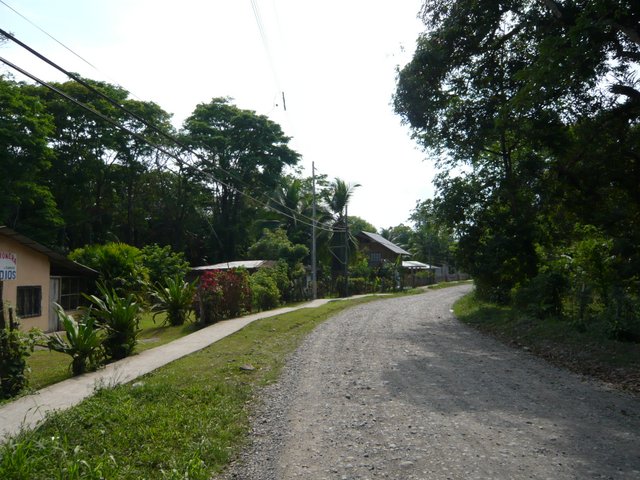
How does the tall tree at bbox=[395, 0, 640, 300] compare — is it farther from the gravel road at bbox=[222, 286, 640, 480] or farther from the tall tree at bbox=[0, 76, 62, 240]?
the tall tree at bbox=[0, 76, 62, 240]

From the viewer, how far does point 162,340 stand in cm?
1736

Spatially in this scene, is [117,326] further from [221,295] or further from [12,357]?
[221,295]

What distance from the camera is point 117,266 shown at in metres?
25.7

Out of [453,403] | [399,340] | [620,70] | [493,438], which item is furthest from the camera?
[399,340]

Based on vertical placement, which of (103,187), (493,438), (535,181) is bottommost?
(493,438)

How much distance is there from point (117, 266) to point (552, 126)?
2000cm

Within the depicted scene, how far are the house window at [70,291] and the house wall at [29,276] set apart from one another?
182 cm

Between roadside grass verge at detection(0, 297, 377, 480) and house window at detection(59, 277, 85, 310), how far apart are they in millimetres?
15076

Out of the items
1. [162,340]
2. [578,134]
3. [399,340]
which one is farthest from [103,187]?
[578,134]

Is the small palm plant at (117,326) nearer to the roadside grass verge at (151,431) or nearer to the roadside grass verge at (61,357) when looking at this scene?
the roadside grass verge at (61,357)

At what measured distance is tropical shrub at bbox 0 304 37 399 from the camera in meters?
8.88

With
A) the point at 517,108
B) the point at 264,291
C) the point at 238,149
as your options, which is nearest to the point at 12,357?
the point at 517,108

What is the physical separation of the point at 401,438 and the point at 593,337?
7958 mm

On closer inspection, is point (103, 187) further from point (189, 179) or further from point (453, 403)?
point (453, 403)
